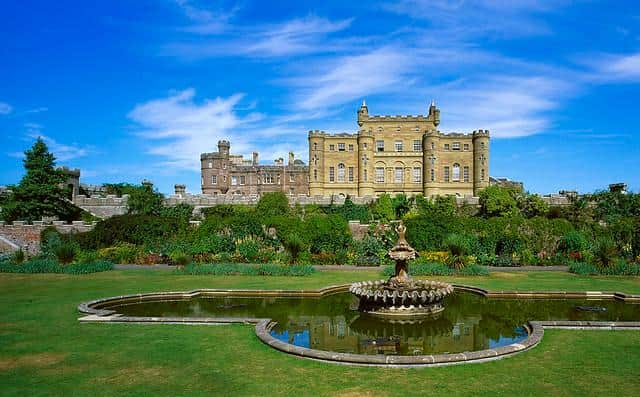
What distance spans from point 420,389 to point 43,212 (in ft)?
131

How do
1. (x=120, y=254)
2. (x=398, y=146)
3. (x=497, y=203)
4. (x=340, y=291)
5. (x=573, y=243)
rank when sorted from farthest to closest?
(x=398, y=146), (x=497, y=203), (x=573, y=243), (x=120, y=254), (x=340, y=291)

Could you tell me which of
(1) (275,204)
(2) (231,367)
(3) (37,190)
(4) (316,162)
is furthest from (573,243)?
(3) (37,190)

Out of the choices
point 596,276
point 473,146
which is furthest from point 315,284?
point 473,146

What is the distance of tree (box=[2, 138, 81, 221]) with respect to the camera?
37.2 metres

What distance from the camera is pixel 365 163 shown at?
52062 mm

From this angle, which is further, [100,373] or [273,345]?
[273,345]

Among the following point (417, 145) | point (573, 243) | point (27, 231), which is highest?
point (417, 145)

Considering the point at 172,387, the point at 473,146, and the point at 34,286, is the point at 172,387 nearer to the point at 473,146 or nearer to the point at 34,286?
the point at 34,286

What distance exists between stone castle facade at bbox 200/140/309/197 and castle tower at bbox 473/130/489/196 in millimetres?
20437

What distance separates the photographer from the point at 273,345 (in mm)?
8258

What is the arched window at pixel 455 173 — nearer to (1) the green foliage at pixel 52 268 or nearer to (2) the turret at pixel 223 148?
(2) the turret at pixel 223 148

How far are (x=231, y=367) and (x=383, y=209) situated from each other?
117ft

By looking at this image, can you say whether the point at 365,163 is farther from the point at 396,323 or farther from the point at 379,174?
the point at 396,323

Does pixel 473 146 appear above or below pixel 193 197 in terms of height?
above
